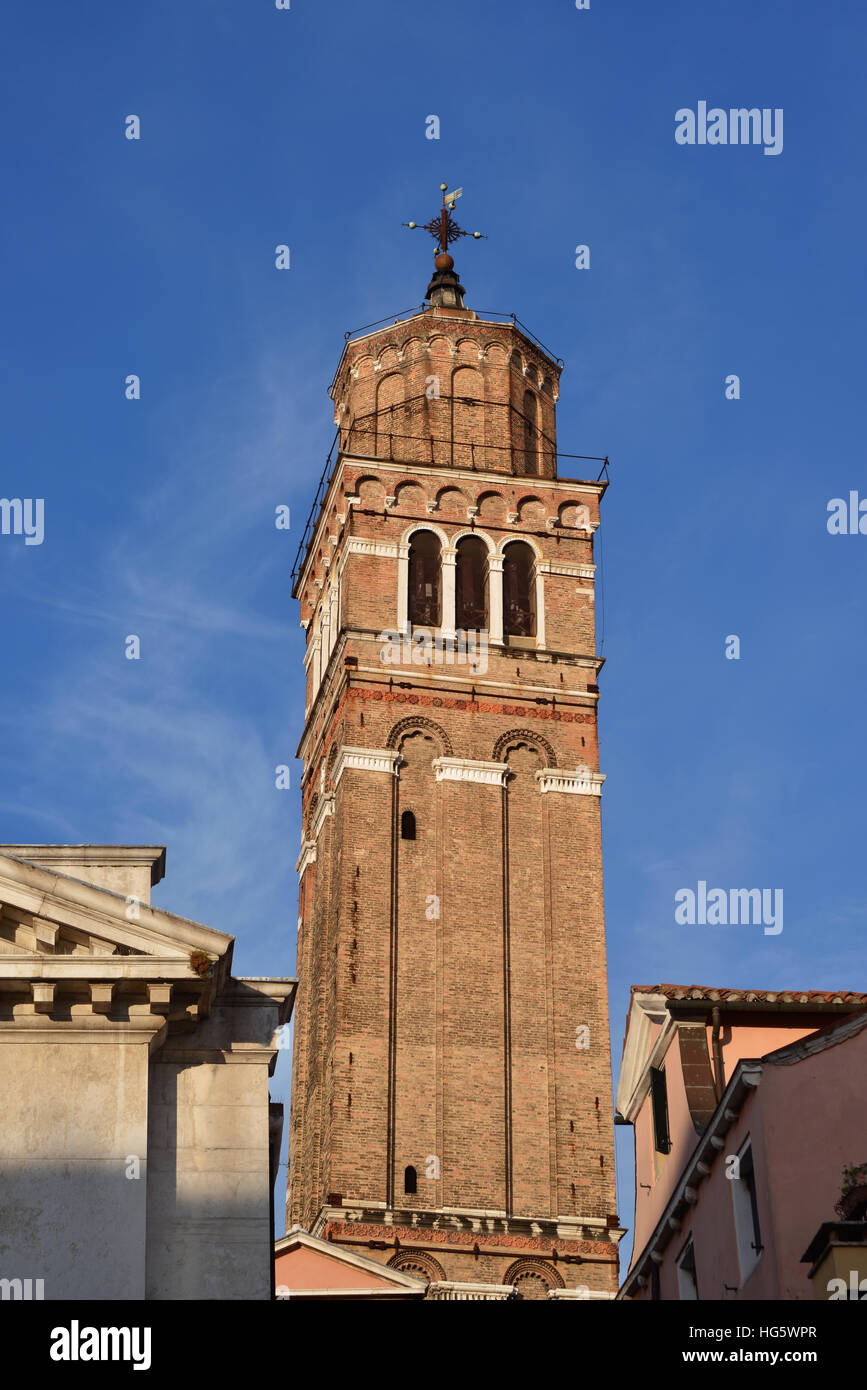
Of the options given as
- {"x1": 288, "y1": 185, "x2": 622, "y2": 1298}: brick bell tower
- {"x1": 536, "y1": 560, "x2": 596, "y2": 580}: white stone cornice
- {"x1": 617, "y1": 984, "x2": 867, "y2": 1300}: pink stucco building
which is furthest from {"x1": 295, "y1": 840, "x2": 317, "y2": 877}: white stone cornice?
{"x1": 617, "y1": 984, "x2": 867, "y2": 1300}: pink stucco building

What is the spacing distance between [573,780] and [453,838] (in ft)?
13.6

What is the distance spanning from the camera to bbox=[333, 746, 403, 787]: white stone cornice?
5759 cm

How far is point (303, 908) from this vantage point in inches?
2484

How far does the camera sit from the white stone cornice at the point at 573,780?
193 feet

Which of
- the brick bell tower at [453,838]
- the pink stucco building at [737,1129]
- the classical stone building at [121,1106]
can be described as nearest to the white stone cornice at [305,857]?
the brick bell tower at [453,838]

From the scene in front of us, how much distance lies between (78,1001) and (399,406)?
45.5 m

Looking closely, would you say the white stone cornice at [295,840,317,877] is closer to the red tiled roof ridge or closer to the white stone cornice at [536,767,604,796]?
the white stone cornice at [536,767,604,796]

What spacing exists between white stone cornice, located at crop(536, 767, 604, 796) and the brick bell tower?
0.07 meters

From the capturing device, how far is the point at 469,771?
5816 centimetres

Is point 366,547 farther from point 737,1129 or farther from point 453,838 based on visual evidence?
point 737,1129

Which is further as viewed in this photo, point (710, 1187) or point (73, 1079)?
point (710, 1187)
